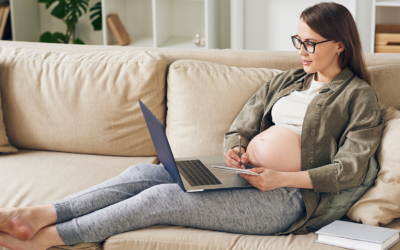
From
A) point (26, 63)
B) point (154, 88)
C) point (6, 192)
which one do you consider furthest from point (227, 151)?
point (26, 63)

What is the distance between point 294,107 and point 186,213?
0.54 m

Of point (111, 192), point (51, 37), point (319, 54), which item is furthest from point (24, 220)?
point (51, 37)

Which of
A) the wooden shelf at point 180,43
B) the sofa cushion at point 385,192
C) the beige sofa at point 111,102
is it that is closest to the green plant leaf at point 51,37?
the wooden shelf at point 180,43

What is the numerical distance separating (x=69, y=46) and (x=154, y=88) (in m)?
0.58

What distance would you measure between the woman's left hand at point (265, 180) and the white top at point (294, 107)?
9.7 inches

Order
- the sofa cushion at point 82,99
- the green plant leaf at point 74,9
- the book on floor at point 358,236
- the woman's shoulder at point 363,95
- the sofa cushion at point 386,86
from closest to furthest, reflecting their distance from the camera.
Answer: the book on floor at point 358,236 → the woman's shoulder at point 363,95 → the sofa cushion at point 386,86 → the sofa cushion at point 82,99 → the green plant leaf at point 74,9

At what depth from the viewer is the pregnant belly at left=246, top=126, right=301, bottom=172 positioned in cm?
140

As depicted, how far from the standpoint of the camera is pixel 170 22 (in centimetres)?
347

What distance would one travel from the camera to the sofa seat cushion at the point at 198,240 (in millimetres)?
1203

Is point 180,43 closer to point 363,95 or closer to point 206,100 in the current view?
point 206,100

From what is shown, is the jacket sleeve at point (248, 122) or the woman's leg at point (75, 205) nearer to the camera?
the woman's leg at point (75, 205)

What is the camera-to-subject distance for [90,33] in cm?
376

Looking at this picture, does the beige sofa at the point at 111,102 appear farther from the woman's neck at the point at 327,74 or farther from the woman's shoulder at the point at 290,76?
the woman's neck at the point at 327,74

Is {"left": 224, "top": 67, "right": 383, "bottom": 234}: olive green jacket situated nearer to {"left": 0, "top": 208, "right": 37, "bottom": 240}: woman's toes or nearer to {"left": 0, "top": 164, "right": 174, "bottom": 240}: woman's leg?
{"left": 0, "top": 164, "right": 174, "bottom": 240}: woman's leg
